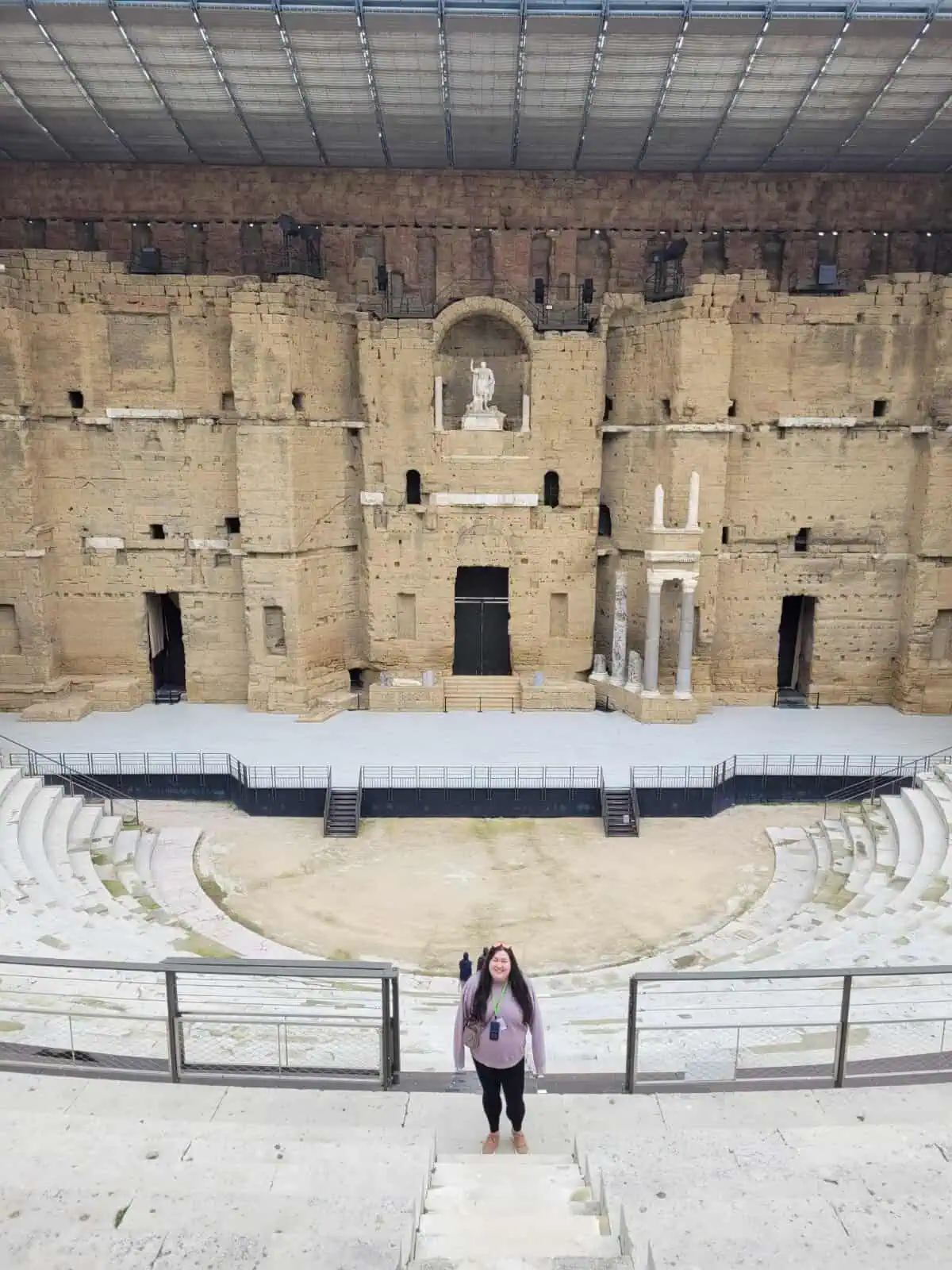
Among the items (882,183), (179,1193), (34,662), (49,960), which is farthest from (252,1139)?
(882,183)

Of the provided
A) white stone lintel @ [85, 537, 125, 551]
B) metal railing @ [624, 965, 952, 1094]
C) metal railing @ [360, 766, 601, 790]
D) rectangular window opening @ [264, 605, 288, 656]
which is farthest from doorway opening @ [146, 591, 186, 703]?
metal railing @ [624, 965, 952, 1094]

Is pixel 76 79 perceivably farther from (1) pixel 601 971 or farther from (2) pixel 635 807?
(1) pixel 601 971

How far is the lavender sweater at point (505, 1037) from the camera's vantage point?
20.9 ft

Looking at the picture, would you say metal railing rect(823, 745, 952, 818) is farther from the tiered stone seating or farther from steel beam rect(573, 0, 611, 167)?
steel beam rect(573, 0, 611, 167)

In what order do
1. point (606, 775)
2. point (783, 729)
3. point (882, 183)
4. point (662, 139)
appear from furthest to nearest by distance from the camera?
point (882, 183) → point (662, 139) → point (783, 729) → point (606, 775)

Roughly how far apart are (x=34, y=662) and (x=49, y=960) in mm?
21580

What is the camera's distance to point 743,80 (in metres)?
24.7

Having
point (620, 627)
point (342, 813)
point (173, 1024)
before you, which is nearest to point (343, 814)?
point (342, 813)

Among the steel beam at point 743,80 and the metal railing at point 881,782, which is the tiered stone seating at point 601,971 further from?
the steel beam at point 743,80

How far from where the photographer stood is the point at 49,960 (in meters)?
6.82

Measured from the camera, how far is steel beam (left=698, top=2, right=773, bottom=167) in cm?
2261

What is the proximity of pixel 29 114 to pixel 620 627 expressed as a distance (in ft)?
72.0

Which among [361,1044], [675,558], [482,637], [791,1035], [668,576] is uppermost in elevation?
[675,558]

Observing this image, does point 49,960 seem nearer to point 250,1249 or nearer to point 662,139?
point 250,1249
